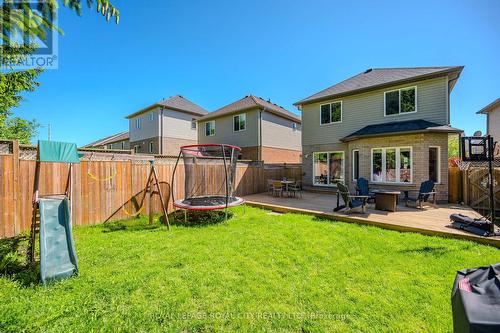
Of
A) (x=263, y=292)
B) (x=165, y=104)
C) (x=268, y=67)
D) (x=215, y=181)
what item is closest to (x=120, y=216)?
(x=215, y=181)

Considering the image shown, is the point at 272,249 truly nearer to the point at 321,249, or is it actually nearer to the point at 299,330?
the point at 321,249

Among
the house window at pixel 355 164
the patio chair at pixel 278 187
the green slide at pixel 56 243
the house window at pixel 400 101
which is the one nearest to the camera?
the green slide at pixel 56 243

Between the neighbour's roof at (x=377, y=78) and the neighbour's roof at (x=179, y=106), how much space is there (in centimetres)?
1371

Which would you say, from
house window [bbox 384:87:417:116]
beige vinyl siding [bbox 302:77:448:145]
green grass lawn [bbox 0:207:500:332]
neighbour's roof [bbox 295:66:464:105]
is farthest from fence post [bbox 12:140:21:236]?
house window [bbox 384:87:417:116]

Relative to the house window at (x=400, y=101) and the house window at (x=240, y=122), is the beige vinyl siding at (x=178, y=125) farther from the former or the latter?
the house window at (x=400, y=101)

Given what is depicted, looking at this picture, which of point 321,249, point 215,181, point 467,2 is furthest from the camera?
point 215,181

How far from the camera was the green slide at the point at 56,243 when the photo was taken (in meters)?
3.34

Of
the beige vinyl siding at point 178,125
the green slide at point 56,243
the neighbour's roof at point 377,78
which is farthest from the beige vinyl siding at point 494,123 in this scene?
the beige vinyl siding at point 178,125

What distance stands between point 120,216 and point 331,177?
11.7 m

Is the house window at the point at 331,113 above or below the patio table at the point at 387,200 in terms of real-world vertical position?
above

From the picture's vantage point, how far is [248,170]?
1277 cm

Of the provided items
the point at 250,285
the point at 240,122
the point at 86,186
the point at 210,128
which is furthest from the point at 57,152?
the point at 210,128

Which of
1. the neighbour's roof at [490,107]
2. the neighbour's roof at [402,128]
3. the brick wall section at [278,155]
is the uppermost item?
the neighbour's roof at [490,107]

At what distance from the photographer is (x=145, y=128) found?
78.5ft
